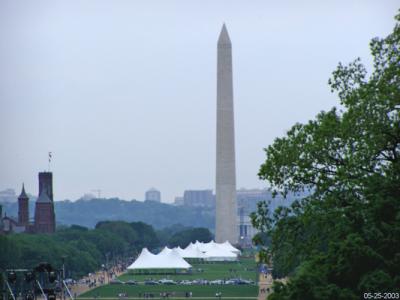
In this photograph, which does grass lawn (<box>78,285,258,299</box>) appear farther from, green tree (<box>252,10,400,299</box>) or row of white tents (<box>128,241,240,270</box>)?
green tree (<box>252,10,400,299</box>)

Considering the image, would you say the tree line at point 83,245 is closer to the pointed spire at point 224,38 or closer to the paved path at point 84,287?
the paved path at point 84,287

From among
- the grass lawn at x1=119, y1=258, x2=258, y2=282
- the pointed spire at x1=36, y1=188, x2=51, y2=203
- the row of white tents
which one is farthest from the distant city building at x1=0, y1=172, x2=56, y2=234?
the grass lawn at x1=119, y1=258, x2=258, y2=282

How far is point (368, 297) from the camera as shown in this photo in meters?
25.4

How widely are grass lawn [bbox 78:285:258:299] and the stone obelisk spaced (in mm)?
42390

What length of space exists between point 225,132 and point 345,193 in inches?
4054

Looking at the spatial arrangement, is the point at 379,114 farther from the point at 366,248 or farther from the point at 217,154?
the point at 217,154

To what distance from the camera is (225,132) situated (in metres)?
132

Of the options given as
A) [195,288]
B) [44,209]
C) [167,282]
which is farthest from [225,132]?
[195,288]

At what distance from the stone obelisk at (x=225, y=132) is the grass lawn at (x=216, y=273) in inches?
410

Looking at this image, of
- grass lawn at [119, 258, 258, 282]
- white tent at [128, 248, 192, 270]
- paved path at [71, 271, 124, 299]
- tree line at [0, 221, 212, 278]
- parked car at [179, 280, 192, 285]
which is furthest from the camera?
white tent at [128, 248, 192, 270]

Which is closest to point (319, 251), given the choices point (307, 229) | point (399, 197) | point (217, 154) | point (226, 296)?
point (307, 229)

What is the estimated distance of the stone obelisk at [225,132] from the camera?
13138 cm

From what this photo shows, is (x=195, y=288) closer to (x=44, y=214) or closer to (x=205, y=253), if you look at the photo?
(x=205, y=253)

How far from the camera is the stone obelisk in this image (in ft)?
431
